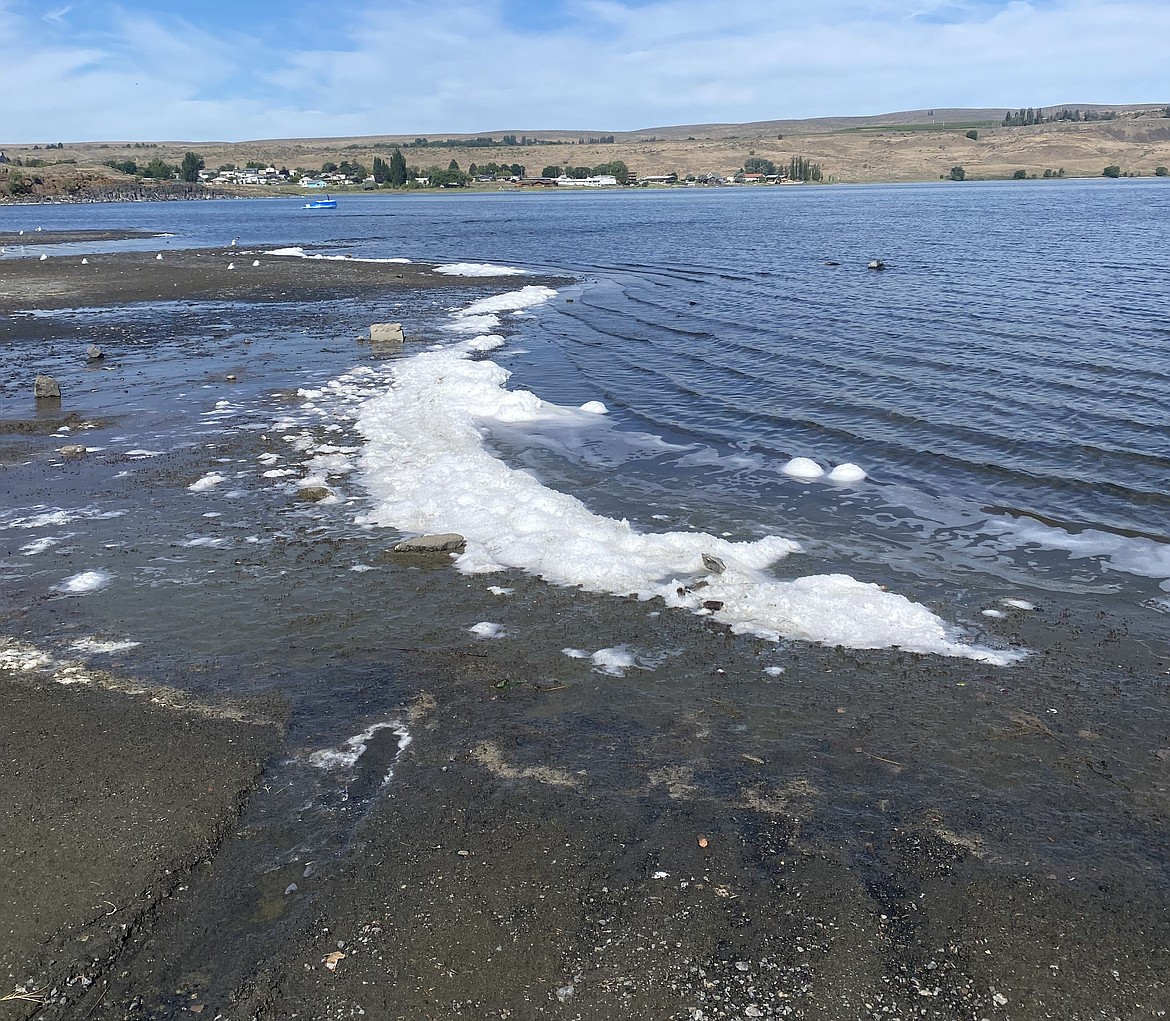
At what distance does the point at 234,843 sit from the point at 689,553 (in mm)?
6927

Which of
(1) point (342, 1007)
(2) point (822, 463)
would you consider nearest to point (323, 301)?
(2) point (822, 463)

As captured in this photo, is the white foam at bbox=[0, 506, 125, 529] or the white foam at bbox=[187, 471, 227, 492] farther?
the white foam at bbox=[187, 471, 227, 492]


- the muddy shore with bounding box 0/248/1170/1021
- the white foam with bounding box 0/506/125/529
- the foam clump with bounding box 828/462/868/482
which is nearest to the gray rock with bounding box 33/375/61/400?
the white foam with bounding box 0/506/125/529

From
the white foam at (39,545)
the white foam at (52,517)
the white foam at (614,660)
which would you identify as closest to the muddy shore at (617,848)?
the white foam at (614,660)

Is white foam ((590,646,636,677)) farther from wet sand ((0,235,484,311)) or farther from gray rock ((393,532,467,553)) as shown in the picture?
wet sand ((0,235,484,311))

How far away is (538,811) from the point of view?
6.97m

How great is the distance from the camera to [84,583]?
10992 mm

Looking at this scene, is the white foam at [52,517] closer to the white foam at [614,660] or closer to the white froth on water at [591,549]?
the white froth on water at [591,549]

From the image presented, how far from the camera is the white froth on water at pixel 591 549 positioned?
1017cm

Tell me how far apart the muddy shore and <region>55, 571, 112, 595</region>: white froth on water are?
1.70m

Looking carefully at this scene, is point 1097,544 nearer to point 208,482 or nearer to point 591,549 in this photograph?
point 591,549

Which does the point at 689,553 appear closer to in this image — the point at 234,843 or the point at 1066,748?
the point at 1066,748

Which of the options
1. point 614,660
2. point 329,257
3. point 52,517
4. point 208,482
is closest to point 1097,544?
point 614,660

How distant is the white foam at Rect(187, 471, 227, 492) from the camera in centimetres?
1450
